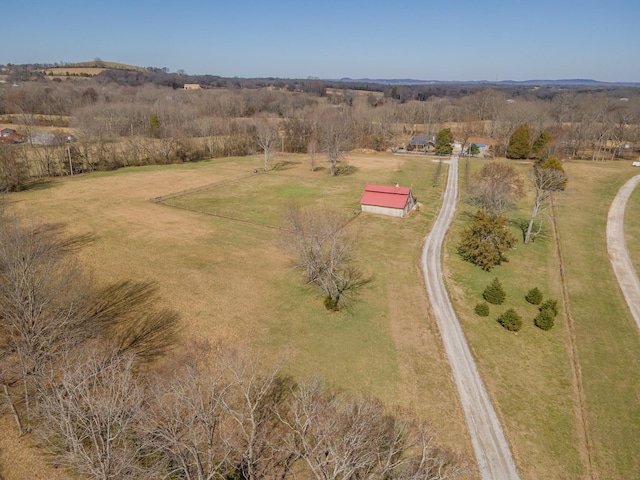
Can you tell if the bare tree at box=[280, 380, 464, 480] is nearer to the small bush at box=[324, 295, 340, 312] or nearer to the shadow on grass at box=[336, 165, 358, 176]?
the small bush at box=[324, 295, 340, 312]

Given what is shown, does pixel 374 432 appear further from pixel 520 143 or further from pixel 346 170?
pixel 520 143

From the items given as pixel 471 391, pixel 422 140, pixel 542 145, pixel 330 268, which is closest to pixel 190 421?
pixel 471 391

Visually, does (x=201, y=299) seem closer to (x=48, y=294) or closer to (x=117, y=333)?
(x=117, y=333)

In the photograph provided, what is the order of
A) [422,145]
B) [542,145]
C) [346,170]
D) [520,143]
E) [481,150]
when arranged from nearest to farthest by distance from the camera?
[346,170]
[542,145]
[520,143]
[481,150]
[422,145]

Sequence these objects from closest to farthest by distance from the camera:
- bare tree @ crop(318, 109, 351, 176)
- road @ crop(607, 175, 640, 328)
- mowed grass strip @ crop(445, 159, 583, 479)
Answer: mowed grass strip @ crop(445, 159, 583, 479), road @ crop(607, 175, 640, 328), bare tree @ crop(318, 109, 351, 176)

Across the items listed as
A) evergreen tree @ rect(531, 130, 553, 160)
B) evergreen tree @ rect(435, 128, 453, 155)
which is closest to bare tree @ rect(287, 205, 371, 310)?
evergreen tree @ rect(531, 130, 553, 160)

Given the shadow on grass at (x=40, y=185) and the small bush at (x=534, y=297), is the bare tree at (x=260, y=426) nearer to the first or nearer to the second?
the small bush at (x=534, y=297)

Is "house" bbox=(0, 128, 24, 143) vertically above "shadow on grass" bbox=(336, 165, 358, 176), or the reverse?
"house" bbox=(0, 128, 24, 143)
